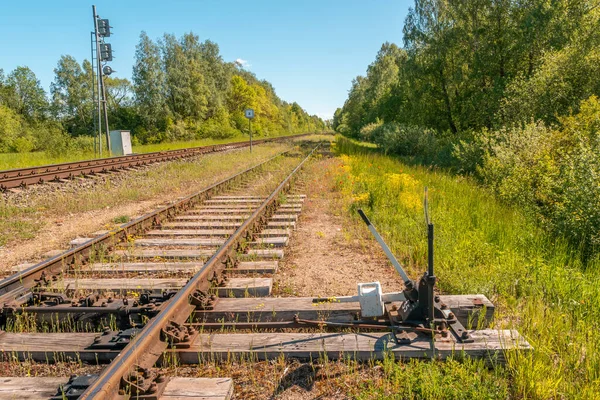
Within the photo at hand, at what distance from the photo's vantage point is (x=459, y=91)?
81.5ft

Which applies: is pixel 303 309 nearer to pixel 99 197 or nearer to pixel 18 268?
pixel 18 268

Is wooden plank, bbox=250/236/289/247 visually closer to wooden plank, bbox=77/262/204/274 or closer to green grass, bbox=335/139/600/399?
wooden plank, bbox=77/262/204/274

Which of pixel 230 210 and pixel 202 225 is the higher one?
pixel 230 210

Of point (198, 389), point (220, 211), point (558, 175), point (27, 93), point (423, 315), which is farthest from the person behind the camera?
point (27, 93)

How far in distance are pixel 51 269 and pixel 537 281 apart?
5221mm

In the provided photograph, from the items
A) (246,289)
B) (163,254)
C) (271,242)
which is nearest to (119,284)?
(163,254)

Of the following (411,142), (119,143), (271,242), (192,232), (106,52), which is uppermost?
(106,52)

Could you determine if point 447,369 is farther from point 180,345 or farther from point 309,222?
point 309,222

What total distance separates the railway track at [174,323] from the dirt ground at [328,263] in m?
0.28

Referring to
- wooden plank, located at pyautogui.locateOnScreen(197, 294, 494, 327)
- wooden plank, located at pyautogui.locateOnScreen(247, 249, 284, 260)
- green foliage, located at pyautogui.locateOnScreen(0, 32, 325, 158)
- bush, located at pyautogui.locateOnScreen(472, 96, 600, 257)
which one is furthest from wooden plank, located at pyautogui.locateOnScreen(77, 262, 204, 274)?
green foliage, located at pyautogui.locateOnScreen(0, 32, 325, 158)

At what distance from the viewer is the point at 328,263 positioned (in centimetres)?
479

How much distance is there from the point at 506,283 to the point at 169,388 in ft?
10.9

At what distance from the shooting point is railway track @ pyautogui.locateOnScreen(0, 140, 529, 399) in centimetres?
229

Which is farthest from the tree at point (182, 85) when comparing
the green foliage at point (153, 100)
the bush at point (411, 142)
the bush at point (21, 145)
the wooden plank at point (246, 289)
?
the wooden plank at point (246, 289)
